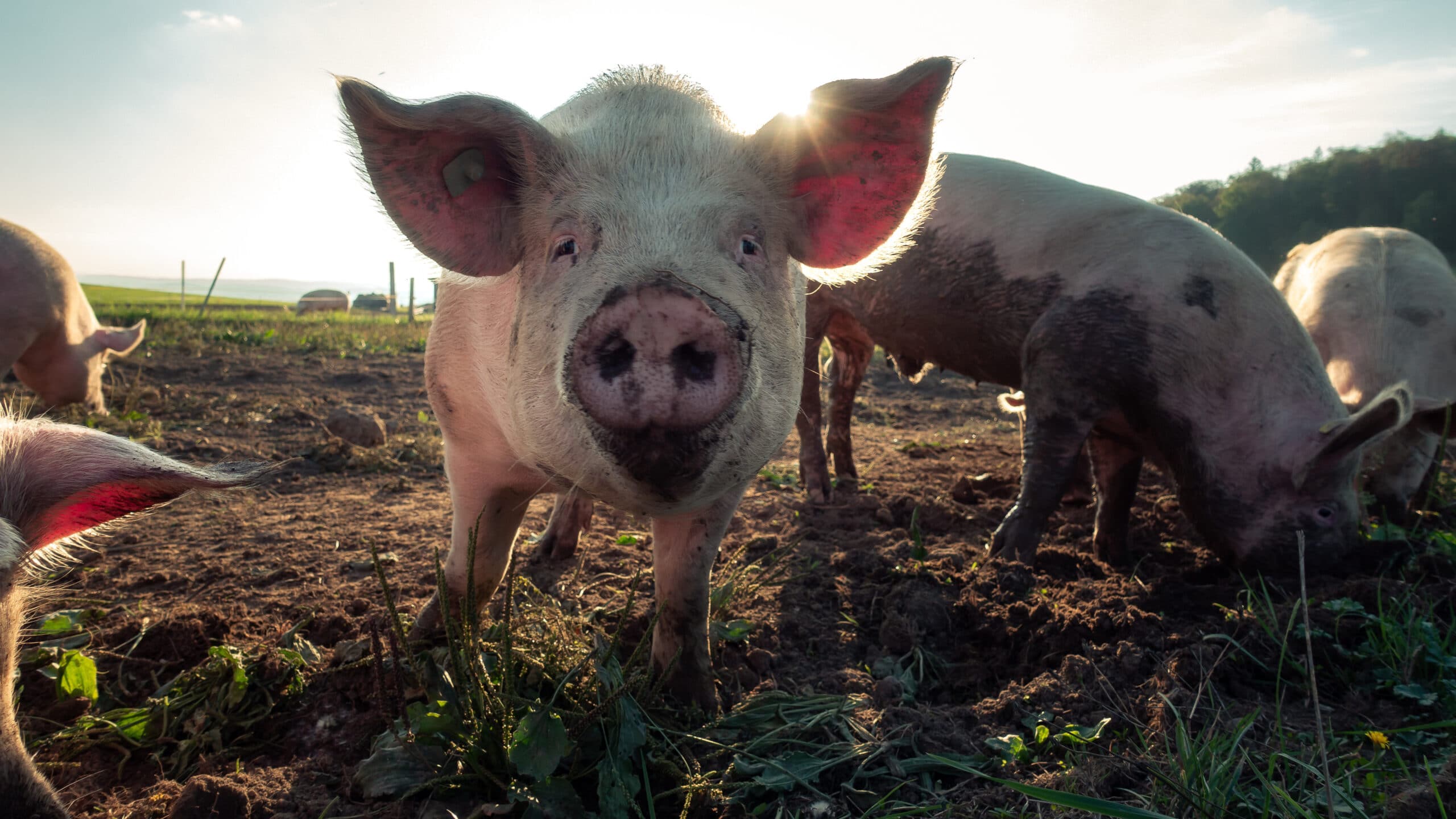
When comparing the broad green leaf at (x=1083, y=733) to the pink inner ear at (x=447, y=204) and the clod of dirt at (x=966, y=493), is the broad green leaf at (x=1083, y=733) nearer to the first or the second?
the pink inner ear at (x=447, y=204)

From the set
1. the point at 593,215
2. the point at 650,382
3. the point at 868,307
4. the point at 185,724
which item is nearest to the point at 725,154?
the point at 593,215

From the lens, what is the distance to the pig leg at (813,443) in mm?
5074

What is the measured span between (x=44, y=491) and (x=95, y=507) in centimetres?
13

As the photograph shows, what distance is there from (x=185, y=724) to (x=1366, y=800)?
2.80 meters

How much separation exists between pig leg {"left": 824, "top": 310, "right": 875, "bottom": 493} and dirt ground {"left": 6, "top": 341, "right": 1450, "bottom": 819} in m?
0.22

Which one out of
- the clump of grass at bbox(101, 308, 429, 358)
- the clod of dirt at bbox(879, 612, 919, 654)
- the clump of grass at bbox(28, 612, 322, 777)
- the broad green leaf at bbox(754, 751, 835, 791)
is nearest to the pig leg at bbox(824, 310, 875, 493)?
the clod of dirt at bbox(879, 612, 919, 654)

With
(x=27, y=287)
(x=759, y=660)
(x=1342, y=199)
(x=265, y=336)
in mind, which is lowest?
(x=759, y=660)

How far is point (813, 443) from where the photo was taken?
16.7ft

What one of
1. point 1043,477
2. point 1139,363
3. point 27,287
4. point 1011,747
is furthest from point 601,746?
point 27,287

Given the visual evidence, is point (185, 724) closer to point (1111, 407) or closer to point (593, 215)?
point (593, 215)

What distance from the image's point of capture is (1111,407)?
11.7 ft

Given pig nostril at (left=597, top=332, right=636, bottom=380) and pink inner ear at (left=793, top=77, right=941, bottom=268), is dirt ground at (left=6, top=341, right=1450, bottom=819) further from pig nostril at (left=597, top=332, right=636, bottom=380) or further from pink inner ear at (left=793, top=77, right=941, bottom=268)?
pink inner ear at (left=793, top=77, right=941, bottom=268)

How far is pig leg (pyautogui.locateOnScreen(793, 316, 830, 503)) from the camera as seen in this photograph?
5.07m

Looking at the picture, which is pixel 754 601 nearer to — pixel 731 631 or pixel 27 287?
pixel 731 631
